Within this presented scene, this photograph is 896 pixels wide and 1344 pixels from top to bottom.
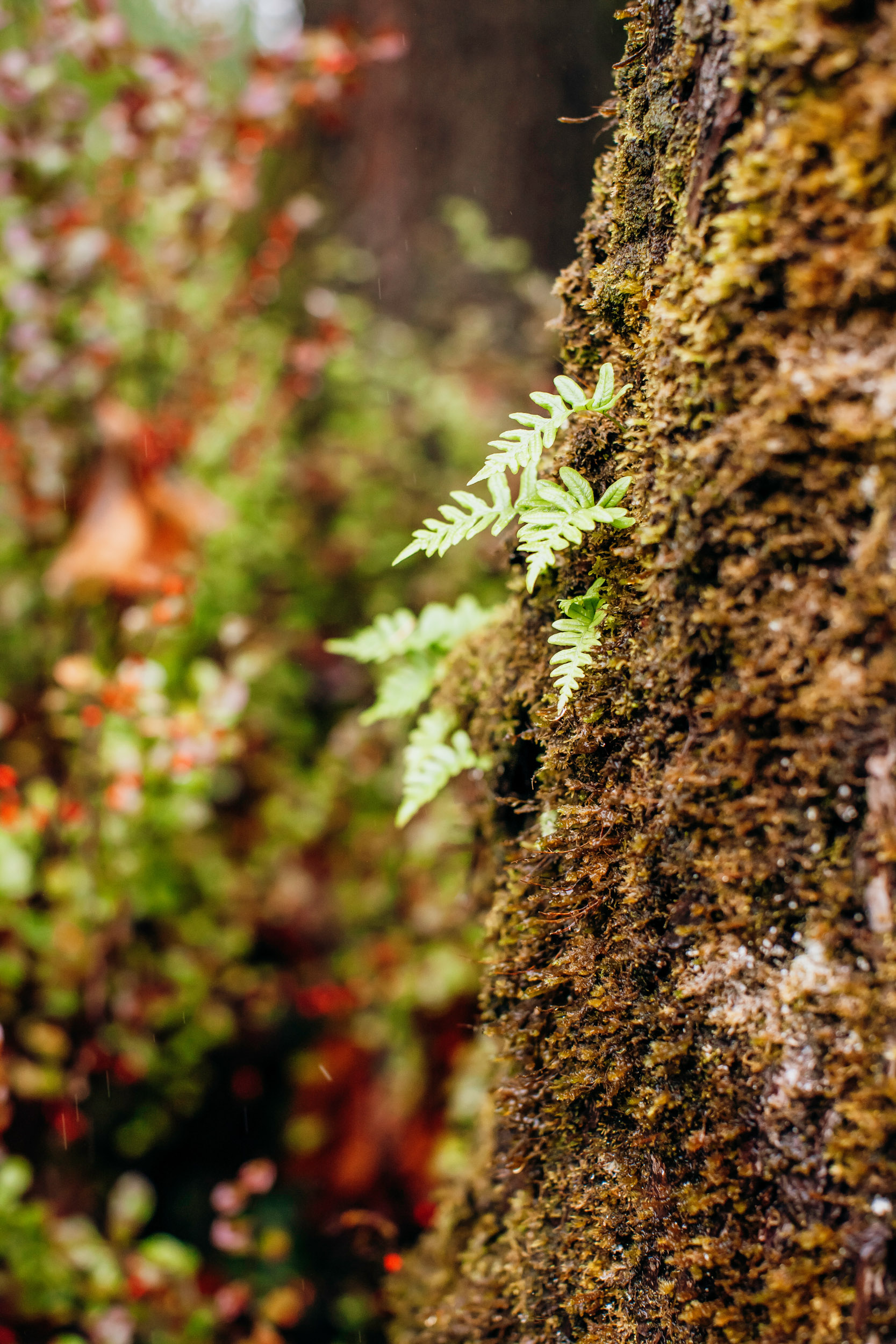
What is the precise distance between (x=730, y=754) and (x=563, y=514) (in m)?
0.45

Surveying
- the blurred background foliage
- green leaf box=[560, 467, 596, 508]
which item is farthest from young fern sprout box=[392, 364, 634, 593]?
the blurred background foliage

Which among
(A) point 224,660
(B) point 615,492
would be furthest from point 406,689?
(A) point 224,660

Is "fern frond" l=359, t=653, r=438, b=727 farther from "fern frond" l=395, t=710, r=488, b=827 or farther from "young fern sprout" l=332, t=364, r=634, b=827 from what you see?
"young fern sprout" l=332, t=364, r=634, b=827

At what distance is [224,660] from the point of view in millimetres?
4469

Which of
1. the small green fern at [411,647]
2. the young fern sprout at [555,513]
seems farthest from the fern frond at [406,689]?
the young fern sprout at [555,513]

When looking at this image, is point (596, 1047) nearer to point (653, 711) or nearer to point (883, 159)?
point (653, 711)

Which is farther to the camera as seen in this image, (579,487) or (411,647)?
(411,647)

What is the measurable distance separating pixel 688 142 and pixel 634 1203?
1.52 metres

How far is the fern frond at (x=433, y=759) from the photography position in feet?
5.25

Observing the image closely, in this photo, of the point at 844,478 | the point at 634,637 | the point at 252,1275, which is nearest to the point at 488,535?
the point at 634,637

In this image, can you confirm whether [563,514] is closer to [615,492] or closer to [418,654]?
[615,492]

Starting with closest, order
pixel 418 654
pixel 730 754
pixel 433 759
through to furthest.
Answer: pixel 730 754 < pixel 433 759 < pixel 418 654

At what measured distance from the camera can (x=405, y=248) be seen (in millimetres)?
4641

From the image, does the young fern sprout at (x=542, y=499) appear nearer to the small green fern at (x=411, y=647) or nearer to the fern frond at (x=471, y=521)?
the fern frond at (x=471, y=521)
